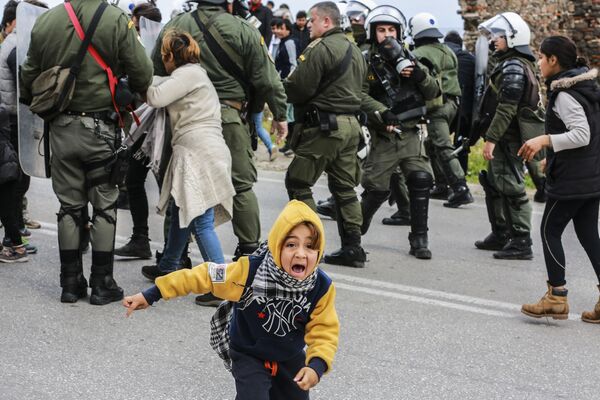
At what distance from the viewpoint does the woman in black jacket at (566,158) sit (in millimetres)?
6180

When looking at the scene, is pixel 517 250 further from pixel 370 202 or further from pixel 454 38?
pixel 454 38

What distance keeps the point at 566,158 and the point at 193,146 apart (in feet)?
7.29

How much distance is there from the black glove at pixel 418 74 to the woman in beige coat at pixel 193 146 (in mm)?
2088

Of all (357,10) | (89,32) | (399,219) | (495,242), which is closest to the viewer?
(89,32)

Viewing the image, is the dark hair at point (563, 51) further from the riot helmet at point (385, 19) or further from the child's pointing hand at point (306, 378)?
the child's pointing hand at point (306, 378)

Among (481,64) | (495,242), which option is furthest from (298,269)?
(481,64)

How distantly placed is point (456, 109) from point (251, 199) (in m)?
4.76

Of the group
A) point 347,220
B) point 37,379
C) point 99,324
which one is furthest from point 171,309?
point 347,220

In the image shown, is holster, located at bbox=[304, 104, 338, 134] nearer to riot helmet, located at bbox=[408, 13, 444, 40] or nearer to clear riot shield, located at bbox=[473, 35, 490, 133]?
riot helmet, located at bbox=[408, 13, 444, 40]

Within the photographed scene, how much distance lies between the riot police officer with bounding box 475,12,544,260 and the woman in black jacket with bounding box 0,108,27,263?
3514mm

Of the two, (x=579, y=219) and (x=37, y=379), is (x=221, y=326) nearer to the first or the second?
(x=37, y=379)

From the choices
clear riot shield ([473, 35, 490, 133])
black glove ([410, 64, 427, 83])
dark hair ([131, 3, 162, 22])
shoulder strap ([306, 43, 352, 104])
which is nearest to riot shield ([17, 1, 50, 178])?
dark hair ([131, 3, 162, 22])

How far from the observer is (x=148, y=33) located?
756 cm

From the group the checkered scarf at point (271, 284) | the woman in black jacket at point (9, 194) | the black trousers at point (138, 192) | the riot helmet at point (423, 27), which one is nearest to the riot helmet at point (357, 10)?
the riot helmet at point (423, 27)
